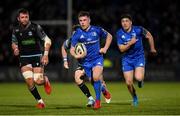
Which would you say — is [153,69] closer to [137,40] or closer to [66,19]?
[66,19]

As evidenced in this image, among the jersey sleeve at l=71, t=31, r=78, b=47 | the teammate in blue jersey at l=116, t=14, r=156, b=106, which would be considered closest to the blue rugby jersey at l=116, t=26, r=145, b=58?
the teammate in blue jersey at l=116, t=14, r=156, b=106

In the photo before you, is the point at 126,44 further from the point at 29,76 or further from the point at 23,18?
the point at 23,18

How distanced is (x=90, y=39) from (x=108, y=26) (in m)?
15.8

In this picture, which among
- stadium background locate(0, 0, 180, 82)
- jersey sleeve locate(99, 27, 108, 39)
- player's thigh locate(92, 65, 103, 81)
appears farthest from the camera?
stadium background locate(0, 0, 180, 82)

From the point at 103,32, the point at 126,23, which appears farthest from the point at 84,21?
the point at 126,23

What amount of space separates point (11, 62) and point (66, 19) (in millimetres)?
3759

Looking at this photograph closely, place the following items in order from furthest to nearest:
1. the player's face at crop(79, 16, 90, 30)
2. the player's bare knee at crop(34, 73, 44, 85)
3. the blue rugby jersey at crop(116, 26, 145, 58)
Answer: the blue rugby jersey at crop(116, 26, 145, 58)
the player's bare knee at crop(34, 73, 44, 85)
the player's face at crop(79, 16, 90, 30)

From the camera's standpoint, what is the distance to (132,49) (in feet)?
50.3

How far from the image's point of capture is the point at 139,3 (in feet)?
101

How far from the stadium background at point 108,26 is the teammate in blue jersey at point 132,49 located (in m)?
13.5

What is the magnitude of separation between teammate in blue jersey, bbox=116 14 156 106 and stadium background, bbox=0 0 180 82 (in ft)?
44.4

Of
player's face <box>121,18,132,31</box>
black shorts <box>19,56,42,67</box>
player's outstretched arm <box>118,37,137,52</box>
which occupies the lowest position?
black shorts <box>19,56,42,67</box>

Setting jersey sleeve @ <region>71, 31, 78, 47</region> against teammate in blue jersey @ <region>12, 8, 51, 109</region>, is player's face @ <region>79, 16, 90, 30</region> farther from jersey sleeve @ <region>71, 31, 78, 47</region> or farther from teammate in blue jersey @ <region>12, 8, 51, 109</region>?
teammate in blue jersey @ <region>12, 8, 51, 109</region>

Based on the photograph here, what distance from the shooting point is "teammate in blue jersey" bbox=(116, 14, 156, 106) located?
15.0 metres
